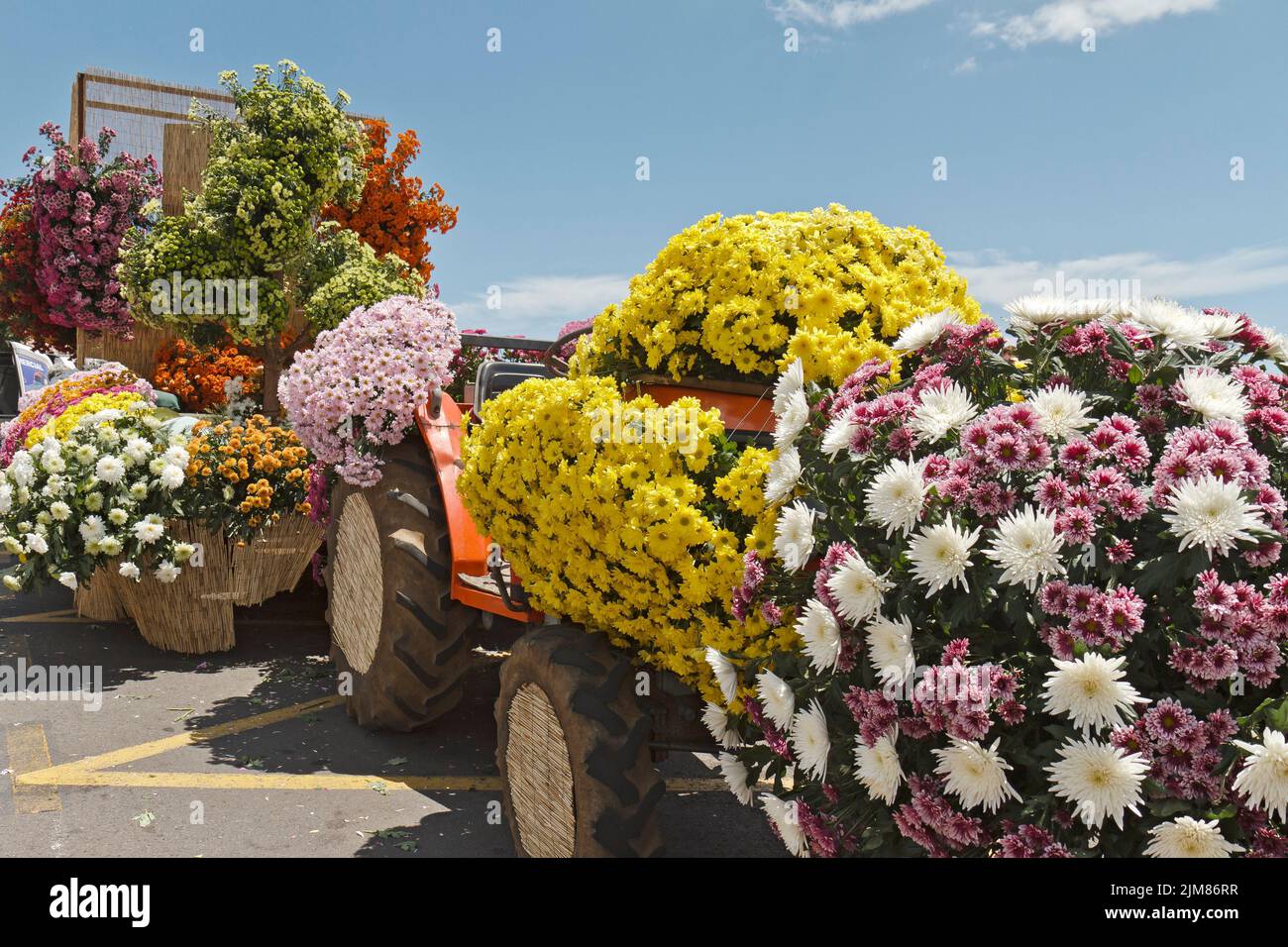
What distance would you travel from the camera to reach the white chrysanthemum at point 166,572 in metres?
5.77

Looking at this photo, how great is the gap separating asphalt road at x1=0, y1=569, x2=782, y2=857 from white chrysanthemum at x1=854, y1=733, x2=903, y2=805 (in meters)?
1.95

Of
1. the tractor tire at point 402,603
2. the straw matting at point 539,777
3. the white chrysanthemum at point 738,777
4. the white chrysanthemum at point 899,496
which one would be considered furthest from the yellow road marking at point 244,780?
the white chrysanthemum at point 899,496

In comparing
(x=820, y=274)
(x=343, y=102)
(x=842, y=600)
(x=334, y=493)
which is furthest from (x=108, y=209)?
(x=842, y=600)

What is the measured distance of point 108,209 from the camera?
39.2 ft

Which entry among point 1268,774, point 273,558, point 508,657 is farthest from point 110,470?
point 1268,774

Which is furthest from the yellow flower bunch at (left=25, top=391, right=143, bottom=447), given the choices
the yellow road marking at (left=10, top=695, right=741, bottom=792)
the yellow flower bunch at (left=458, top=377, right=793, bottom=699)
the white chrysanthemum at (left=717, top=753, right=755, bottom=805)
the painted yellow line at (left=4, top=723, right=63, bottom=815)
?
the white chrysanthemum at (left=717, top=753, right=755, bottom=805)

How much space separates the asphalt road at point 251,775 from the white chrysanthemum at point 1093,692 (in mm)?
2294

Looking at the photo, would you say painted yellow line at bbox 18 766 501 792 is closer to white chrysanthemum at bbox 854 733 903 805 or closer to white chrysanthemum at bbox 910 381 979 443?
white chrysanthemum at bbox 854 733 903 805

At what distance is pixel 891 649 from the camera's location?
1.80 metres

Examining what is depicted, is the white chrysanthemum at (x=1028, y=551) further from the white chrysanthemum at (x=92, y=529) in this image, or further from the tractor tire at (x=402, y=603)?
the white chrysanthemum at (x=92, y=529)

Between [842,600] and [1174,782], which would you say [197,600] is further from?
[1174,782]

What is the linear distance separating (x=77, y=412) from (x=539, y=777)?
5.12 meters

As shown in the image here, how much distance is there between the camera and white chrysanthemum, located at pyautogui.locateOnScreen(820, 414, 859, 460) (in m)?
2.05

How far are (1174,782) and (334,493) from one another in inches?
170
